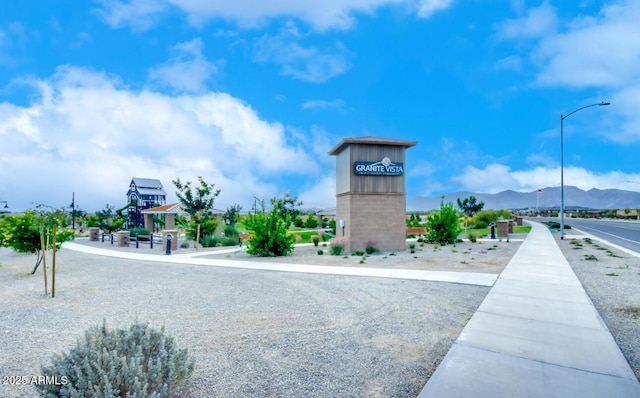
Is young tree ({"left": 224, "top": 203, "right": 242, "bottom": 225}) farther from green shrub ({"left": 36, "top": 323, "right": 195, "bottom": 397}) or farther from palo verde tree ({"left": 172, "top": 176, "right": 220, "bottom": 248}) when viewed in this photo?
green shrub ({"left": 36, "top": 323, "right": 195, "bottom": 397})

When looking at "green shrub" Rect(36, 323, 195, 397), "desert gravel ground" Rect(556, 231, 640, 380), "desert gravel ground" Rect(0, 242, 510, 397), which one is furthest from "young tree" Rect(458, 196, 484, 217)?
"green shrub" Rect(36, 323, 195, 397)

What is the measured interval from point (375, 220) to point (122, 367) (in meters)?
17.2

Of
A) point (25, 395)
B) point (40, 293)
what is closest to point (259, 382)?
point (25, 395)

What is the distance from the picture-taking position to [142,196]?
46.3 m

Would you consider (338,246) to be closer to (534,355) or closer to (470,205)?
(534,355)

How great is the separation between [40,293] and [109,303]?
124 inches

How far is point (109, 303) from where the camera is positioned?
8.97 m

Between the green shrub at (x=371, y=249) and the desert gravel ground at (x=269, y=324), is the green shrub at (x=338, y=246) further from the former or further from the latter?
the desert gravel ground at (x=269, y=324)

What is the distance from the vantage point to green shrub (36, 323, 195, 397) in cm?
341

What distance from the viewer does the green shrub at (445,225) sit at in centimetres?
2320

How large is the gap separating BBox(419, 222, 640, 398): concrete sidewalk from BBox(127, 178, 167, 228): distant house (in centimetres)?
4172

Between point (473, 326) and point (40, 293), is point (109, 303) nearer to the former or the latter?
point (40, 293)

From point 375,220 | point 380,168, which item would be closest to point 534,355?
point 375,220

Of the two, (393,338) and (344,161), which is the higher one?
(344,161)
